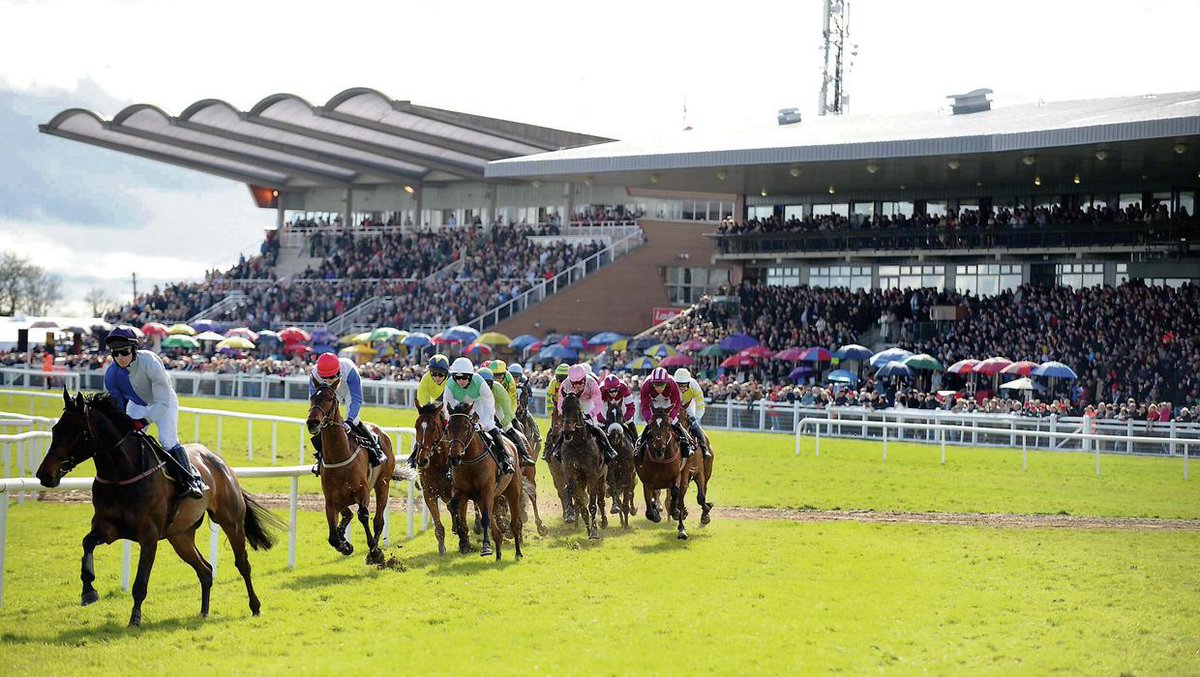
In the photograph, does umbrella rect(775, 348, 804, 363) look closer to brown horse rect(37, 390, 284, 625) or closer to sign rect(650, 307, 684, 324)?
sign rect(650, 307, 684, 324)

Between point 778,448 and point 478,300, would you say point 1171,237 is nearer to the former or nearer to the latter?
point 778,448

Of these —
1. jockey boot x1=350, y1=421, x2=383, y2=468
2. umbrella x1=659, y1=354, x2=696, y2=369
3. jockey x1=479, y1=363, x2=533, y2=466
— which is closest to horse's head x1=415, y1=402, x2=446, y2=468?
jockey boot x1=350, y1=421, x2=383, y2=468

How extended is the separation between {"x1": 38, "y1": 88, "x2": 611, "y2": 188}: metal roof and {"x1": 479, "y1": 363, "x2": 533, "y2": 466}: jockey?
99.5ft

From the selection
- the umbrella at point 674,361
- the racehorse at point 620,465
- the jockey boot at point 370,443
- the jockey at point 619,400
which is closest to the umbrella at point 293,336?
the umbrella at point 674,361

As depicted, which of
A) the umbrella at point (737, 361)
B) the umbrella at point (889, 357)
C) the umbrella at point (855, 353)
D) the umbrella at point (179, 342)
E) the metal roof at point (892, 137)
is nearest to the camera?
the metal roof at point (892, 137)

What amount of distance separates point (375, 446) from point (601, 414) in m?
3.19

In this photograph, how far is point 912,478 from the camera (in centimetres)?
1988

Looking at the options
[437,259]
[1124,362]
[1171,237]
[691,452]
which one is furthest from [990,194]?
[691,452]

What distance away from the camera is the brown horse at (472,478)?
37.1ft

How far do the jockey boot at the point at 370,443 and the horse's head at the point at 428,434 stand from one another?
318mm

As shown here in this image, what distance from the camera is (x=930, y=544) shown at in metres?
13.0

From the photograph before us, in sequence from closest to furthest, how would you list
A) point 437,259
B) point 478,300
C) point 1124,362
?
point 1124,362
point 478,300
point 437,259

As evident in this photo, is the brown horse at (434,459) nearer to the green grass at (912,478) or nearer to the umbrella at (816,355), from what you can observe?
the green grass at (912,478)

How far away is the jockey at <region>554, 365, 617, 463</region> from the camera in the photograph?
13.3m
